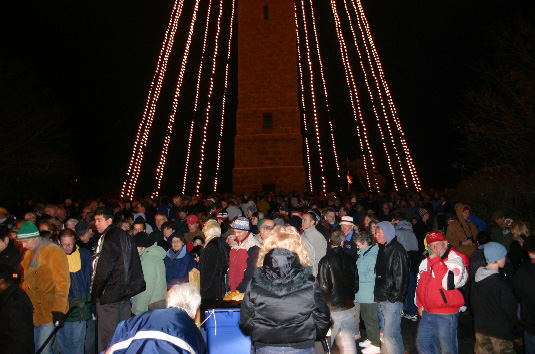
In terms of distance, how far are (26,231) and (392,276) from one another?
4.03 meters

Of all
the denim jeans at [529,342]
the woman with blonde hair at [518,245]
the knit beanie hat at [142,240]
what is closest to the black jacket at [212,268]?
the knit beanie hat at [142,240]

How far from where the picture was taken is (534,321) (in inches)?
187

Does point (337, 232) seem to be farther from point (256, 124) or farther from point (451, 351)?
point (256, 124)

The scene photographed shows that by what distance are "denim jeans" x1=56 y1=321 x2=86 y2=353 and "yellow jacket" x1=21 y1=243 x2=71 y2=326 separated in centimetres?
23

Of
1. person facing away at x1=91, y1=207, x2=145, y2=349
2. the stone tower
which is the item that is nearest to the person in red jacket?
person facing away at x1=91, y1=207, x2=145, y2=349

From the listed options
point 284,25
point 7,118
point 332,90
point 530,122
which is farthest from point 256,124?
point 332,90

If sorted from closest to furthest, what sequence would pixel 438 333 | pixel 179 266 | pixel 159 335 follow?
pixel 159 335, pixel 438 333, pixel 179 266

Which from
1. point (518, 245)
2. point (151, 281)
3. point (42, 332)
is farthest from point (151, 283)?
point (518, 245)

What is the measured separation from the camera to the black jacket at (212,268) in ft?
20.5

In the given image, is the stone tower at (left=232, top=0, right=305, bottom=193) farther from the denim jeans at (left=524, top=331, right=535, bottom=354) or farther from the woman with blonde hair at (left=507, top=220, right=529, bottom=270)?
the denim jeans at (left=524, top=331, right=535, bottom=354)

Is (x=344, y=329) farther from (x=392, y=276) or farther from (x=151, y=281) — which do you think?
(x=151, y=281)

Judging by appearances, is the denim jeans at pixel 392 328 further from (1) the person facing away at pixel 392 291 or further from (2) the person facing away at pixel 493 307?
(2) the person facing away at pixel 493 307

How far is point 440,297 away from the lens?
16.4 feet

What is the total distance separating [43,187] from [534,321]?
26.5m
